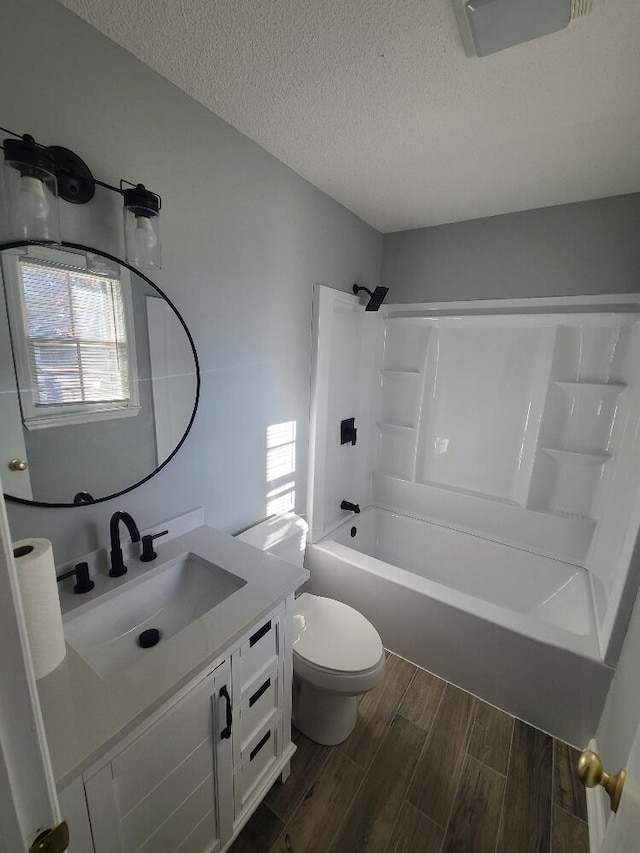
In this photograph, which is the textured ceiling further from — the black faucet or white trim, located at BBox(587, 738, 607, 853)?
white trim, located at BBox(587, 738, 607, 853)

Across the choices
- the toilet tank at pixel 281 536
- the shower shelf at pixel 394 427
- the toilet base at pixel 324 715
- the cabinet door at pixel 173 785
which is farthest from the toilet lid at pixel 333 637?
the shower shelf at pixel 394 427

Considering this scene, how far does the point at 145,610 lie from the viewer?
1188 millimetres

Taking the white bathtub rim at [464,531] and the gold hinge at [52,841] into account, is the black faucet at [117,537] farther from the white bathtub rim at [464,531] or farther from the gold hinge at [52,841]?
the white bathtub rim at [464,531]

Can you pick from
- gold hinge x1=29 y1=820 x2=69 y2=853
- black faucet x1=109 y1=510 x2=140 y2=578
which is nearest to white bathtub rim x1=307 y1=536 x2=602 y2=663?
black faucet x1=109 y1=510 x2=140 y2=578

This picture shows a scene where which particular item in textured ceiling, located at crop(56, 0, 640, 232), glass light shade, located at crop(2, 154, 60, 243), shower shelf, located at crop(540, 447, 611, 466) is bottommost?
shower shelf, located at crop(540, 447, 611, 466)

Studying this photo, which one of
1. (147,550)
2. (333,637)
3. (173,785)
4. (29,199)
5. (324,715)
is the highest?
(29,199)

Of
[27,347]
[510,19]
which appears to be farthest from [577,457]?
[27,347]

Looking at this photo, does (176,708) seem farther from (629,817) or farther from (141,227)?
(141,227)

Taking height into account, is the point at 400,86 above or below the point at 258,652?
above

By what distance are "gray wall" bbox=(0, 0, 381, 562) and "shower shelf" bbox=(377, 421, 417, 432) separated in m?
0.88

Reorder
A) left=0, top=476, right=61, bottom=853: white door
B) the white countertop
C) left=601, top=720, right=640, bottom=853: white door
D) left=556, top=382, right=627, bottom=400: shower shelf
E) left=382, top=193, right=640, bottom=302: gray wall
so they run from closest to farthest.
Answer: left=0, top=476, right=61, bottom=853: white door
left=601, top=720, right=640, bottom=853: white door
the white countertop
left=382, top=193, right=640, bottom=302: gray wall
left=556, top=382, right=627, bottom=400: shower shelf

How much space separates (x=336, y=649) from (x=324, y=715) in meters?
0.29

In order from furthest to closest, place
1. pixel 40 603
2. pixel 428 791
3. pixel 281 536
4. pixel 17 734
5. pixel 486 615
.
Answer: pixel 281 536
pixel 486 615
pixel 428 791
pixel 40 603
pixel 17 734

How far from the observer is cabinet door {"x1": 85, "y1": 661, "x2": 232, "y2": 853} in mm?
762
